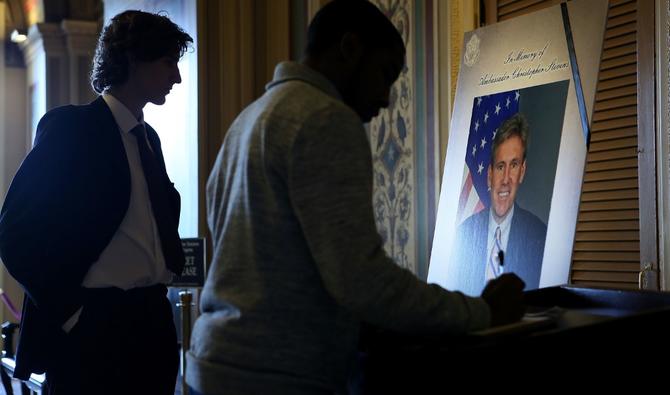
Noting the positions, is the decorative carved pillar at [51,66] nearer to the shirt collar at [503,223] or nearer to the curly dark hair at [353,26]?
the shirt collar at [503,223]

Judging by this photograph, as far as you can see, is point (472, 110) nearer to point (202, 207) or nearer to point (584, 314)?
point (584, 314)

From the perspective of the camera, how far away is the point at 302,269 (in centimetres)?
131

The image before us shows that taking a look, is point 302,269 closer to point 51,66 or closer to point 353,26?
point 353,26

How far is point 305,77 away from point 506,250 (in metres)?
1.61

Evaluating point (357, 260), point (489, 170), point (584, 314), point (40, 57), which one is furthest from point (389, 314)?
point (40, 57)

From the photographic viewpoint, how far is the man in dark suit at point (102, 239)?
7.06 feet

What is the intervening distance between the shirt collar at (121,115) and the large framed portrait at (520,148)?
129 cm

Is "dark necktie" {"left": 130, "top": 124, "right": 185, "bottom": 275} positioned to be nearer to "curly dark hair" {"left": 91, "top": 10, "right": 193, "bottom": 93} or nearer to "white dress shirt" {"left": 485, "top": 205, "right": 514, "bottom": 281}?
"curly dark hair" {"left": 91, "top": 10, "right": 193, "bottom": 93}

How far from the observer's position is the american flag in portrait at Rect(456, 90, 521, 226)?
9.80ft

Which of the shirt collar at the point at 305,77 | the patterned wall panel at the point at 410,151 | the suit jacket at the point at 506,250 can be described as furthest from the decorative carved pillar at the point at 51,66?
the shirt collar at the point at 305,77

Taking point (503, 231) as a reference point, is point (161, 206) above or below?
above

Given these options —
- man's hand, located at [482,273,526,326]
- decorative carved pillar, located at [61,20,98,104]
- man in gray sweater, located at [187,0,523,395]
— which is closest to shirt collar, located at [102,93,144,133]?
man in gray sweater, located at [187,0,523,395]

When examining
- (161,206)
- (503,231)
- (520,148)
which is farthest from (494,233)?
(161,206)

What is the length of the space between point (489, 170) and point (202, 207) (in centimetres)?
295
